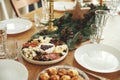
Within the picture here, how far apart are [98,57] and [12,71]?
1.47ft

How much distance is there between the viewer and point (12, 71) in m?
0.94

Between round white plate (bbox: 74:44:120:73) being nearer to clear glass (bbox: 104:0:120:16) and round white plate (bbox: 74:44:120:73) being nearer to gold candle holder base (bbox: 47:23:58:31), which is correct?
gold candle holder base (bbox: 47:23:58:31)

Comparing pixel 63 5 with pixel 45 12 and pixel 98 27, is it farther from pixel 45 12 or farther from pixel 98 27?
pixel 98 27

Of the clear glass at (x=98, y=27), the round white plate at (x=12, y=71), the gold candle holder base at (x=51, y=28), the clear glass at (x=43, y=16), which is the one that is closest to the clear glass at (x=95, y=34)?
the clear glass at (x=98, y=27)

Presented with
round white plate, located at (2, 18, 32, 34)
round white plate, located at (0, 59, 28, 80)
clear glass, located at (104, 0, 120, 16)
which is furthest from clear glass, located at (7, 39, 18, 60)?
clear glass, located at (104, 0, 120, 16)

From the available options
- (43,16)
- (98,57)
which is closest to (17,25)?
(43,16)

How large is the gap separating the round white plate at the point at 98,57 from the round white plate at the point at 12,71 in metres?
0.29

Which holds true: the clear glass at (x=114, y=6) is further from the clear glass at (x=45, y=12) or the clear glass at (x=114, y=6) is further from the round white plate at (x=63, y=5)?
the clear glass at (x=45, y=12)

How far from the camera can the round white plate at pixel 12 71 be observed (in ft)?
2.95

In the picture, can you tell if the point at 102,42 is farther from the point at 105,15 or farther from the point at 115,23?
the point at 115,23

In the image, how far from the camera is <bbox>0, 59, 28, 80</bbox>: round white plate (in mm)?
900

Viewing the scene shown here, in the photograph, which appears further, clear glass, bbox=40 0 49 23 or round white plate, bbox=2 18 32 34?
clear glass, bbox=40 0 49 23

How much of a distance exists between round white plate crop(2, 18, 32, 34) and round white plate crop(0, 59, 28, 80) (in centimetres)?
39

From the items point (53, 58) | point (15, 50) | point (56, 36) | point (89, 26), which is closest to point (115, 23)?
point (89, 26)
